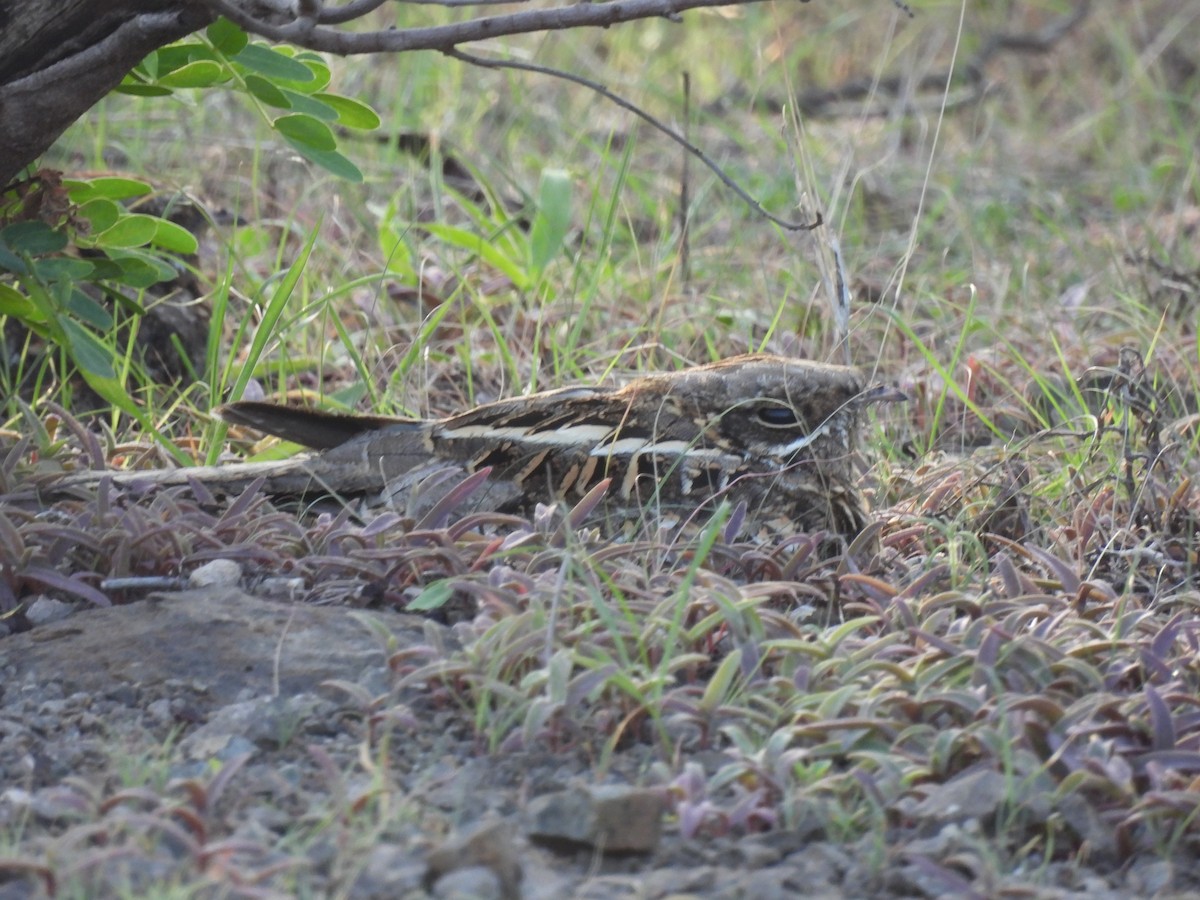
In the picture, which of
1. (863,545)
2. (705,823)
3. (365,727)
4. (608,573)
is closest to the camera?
(705,823)

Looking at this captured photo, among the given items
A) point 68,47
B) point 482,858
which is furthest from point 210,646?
point 68,47

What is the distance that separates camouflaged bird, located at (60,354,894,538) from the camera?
2.54 m

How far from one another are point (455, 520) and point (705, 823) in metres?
0.96

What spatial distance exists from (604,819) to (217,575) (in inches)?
35.5

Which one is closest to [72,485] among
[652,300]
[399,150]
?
[652,300]

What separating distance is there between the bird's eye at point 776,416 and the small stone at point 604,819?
1104 mm

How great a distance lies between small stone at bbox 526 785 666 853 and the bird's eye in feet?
3.62

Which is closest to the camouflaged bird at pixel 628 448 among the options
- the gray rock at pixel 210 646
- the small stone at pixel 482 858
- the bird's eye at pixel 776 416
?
the bird's eye at pixel 776 416

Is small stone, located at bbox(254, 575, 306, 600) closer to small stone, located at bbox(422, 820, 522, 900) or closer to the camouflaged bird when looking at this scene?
the camouflaged bird

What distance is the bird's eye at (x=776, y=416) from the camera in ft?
8.62

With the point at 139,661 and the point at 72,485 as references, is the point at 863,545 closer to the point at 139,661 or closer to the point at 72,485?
the point at 139,661

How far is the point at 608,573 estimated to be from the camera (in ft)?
7.20

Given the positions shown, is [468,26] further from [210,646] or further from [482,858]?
[482,858]

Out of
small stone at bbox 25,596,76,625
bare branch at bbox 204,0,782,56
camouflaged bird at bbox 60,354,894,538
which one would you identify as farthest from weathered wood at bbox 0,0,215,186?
small stone at bbox 25,596,76,625
